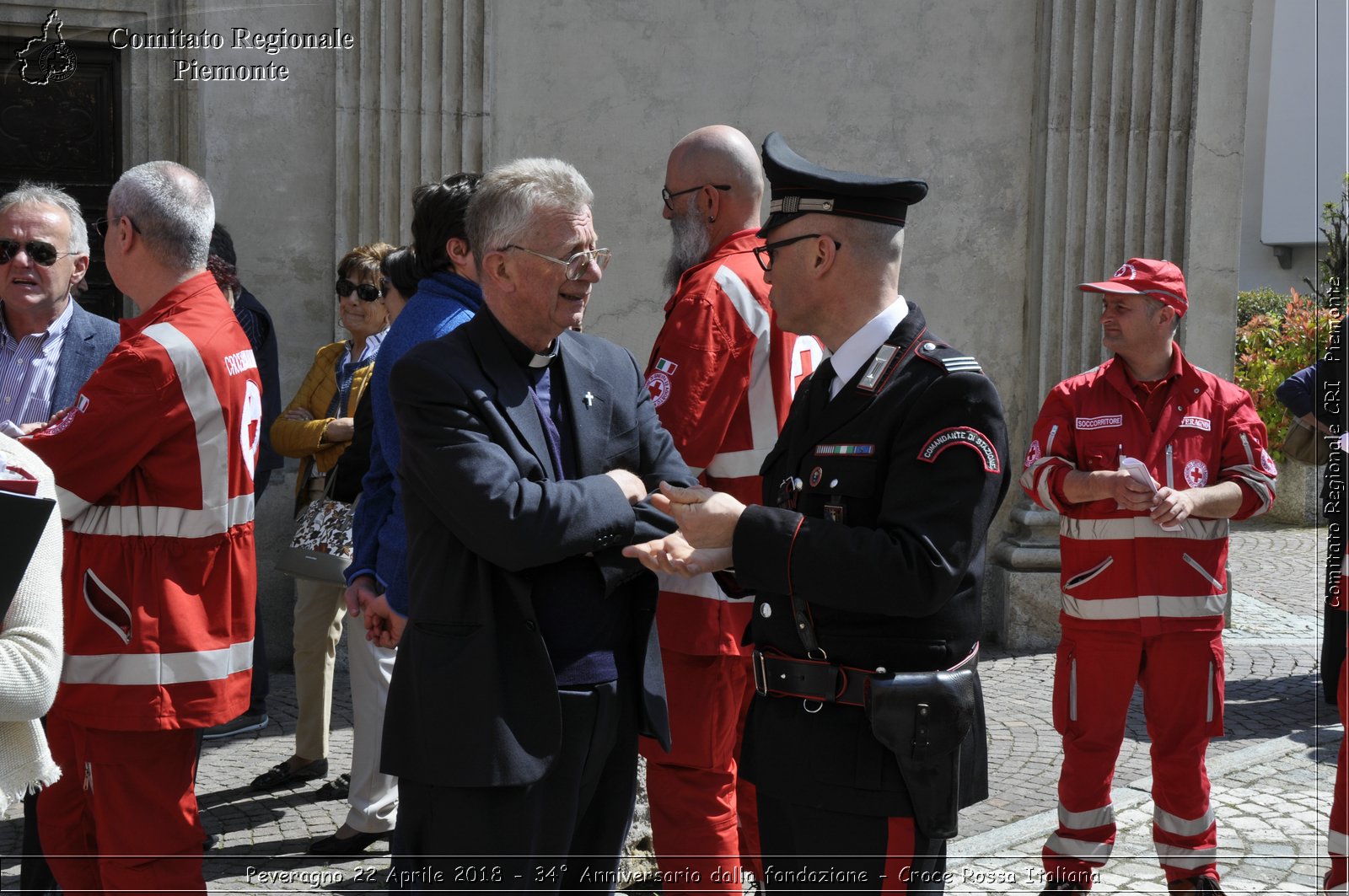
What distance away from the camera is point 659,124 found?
7609 millimetres

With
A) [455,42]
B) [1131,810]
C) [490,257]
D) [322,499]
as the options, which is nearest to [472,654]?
[490,257]

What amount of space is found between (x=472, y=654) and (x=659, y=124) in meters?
5.46

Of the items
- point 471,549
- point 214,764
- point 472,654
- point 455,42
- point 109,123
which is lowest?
point 214,764

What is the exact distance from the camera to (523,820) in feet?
8.84

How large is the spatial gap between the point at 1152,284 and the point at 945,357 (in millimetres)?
2188

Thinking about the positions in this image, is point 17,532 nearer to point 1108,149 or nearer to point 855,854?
point 855,854

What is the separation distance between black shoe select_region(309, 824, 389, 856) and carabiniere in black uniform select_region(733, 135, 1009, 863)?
2.42m

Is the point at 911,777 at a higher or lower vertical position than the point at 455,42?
lower

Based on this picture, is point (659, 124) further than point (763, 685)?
Yes

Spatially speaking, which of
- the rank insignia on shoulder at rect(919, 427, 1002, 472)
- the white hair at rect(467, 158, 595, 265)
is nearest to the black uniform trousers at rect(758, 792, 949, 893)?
the rank insignia on shoulder at rect(919, 427, 1002, 472)

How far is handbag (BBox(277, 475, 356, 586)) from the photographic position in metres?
5.05

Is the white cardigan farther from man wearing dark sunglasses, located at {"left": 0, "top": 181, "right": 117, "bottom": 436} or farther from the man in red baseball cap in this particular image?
the man in red baseball cap

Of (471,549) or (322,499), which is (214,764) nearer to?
(322,499)

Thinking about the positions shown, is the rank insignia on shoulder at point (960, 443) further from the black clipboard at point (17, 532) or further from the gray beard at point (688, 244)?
the gray beard at point (688, 244)
